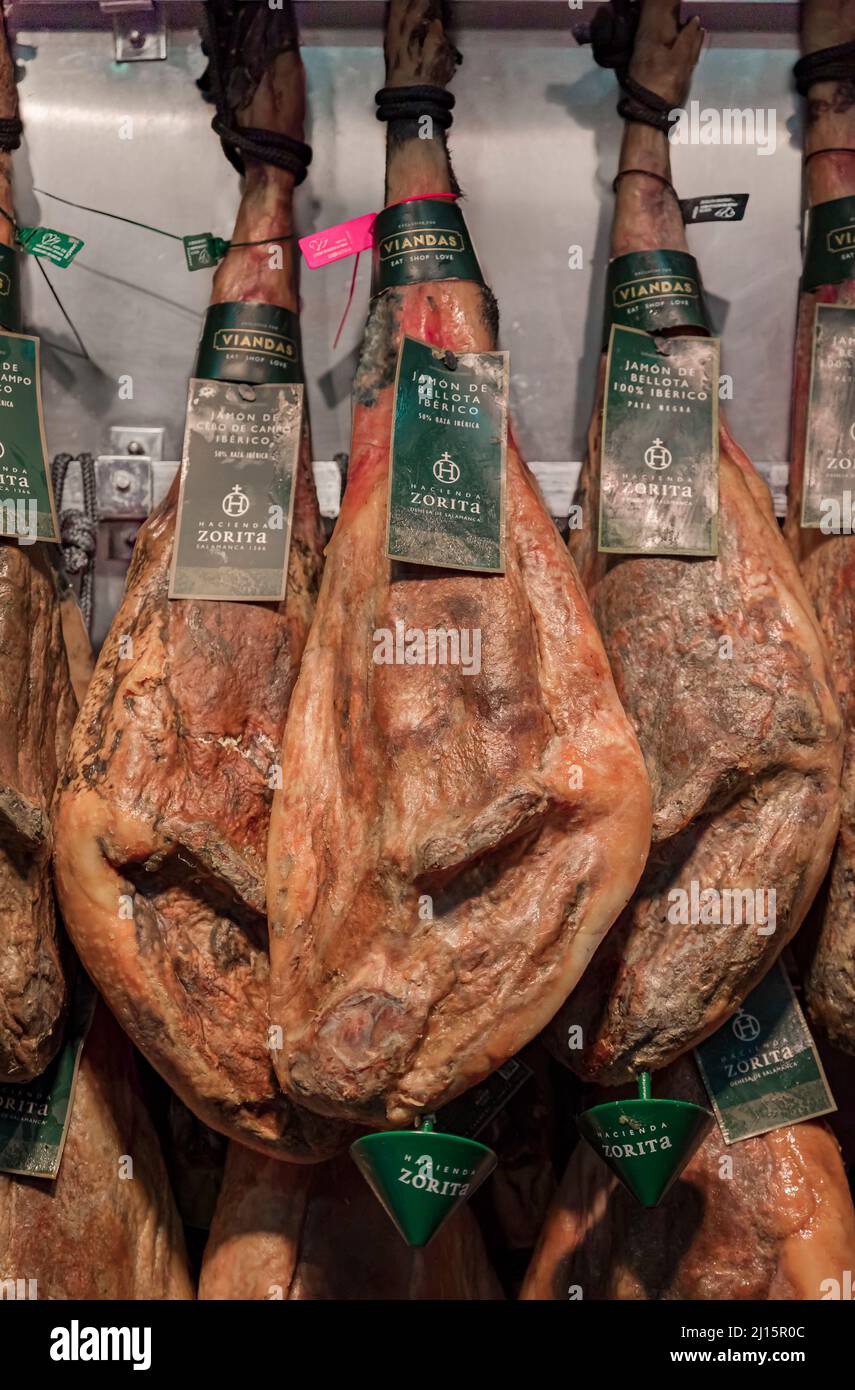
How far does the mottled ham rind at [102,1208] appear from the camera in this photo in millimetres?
2410

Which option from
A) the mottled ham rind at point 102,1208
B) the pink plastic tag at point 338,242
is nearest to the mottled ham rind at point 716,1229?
the mottled ham rind at point 102,1208

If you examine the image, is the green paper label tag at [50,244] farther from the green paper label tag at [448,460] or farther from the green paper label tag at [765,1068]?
the green paper label tag at [765,1068]

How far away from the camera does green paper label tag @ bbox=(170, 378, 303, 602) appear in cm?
245

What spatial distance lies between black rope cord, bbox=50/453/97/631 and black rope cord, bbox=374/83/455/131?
3.03 feet

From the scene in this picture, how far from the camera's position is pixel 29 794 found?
7.87 ft

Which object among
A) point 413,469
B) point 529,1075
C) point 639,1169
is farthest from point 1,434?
point 639,1169

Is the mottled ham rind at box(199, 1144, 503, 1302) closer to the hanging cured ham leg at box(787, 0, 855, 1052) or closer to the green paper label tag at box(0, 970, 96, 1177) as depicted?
the green paper label tag at box(0, 970, 96, 1177)

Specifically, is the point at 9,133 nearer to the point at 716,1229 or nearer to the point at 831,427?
the point at 831,427

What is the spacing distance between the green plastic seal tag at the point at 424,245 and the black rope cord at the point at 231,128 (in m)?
0.29

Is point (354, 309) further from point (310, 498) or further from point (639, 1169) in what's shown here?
point (639, 1169)

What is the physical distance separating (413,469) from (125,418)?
873 mm

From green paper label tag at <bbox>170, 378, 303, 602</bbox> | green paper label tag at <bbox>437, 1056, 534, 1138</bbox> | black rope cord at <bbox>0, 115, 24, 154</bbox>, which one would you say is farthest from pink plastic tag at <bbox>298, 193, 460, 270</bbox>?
green paper label tag at <bbox>437, 1056, 534, 1138</bbox>

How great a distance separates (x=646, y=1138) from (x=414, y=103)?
75.7 inches

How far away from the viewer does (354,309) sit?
2.91 meters
